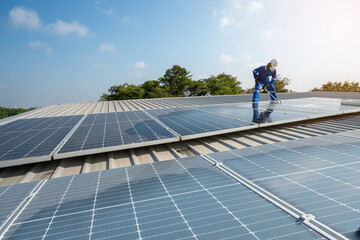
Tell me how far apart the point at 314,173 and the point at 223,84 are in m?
66.4

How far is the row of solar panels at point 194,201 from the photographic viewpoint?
2584 millimetres

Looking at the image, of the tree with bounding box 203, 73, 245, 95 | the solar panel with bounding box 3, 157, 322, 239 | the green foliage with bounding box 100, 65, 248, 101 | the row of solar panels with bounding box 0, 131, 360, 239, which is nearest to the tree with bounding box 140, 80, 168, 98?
the green foliage with bounding box 100, 65, 248, 101

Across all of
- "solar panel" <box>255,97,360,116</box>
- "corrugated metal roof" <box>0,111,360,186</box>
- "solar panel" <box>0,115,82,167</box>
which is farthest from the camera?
"solar panel" <box>255,97,360,116</box>

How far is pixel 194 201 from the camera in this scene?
3.21m

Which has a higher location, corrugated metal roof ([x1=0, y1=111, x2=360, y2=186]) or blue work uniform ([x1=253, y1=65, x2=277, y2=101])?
blue work uniform ([x1=253, y1=65, x2=277, y2=101])

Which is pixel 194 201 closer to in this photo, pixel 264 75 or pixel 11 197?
pixel 11 197

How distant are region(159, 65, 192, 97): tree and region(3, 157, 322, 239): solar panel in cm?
6073

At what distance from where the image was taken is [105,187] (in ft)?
12.6

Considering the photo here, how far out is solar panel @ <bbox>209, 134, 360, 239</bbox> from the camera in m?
2.77

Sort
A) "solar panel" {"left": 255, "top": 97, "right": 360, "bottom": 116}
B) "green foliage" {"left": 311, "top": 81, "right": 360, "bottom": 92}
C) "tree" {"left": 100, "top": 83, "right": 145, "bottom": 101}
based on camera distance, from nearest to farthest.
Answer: "solar panel" {"left": 255, "top": 97, "right": 360, "bottom": 116}, "green foliage" {"left": 311, "top": 81, "right": 360, "bottom": 92}, "tree" {"left": 100, "top": 83, "right": 145, "bottom": 101}

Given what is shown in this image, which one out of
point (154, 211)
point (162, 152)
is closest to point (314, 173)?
point (154, 211)

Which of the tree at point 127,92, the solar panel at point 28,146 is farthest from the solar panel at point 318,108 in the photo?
the tree at point 127,92

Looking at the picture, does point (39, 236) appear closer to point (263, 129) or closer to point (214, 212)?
point (214, 212)

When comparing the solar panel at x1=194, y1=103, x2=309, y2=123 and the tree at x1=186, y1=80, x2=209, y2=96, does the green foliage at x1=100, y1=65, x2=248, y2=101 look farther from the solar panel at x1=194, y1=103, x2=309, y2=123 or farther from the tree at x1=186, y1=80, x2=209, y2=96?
the solar panel at x1=194, y1=103, x2=309, y2=123
